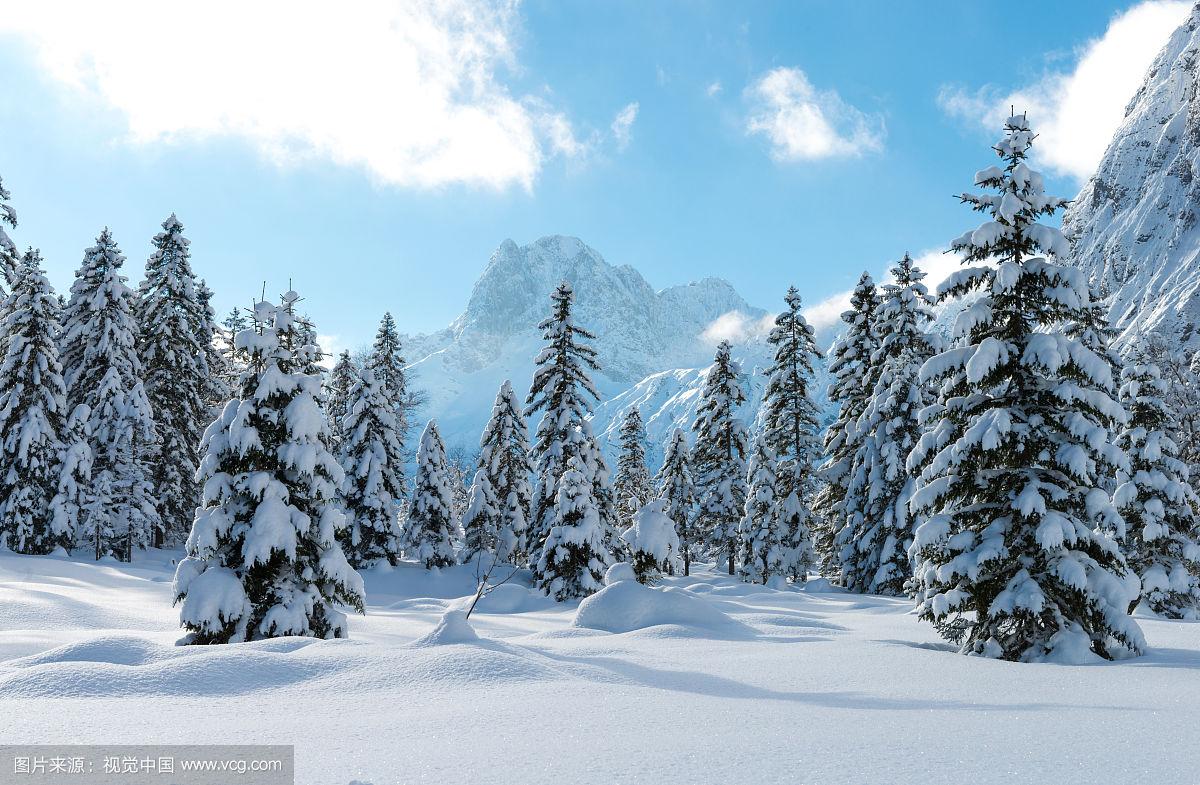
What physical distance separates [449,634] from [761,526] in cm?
2674

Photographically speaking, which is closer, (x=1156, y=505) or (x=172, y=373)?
(x=1156, y=505)

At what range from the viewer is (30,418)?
27609 mm

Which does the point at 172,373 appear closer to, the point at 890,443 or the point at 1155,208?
the point at 890,443

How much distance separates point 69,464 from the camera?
2830cm

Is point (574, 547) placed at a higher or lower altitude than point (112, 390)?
lower

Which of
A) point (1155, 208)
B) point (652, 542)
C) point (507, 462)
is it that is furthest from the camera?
point (1155, 208)

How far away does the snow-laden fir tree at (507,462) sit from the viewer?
3622 cm

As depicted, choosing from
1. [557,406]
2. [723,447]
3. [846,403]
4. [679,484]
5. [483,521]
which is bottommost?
[483,521]

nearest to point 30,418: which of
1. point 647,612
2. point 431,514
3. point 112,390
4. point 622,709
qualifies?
point 112,390

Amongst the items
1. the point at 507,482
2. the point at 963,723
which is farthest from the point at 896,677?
the point at 507,482

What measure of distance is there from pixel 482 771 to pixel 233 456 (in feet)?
34.6

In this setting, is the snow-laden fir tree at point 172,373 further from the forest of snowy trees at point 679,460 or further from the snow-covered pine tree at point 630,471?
the snow-covered pine tree at point 630,471

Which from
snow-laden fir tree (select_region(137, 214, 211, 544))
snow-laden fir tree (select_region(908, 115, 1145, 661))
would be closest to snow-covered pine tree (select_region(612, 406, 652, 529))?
snow-laden fir tree (select_region(137, 214, 211, 544))

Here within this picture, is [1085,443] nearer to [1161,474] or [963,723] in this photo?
[963,723]
